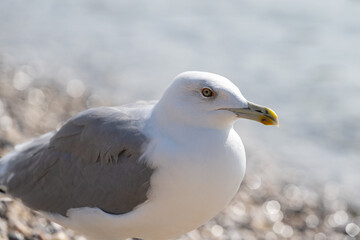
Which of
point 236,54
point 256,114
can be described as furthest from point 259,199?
point 236,54

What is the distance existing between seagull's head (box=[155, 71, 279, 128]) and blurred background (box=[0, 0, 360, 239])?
11.7 feet

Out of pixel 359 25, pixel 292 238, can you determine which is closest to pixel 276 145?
pixel 292 238

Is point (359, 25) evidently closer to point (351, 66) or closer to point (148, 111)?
point (351, 66)

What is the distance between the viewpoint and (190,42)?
13.8 m

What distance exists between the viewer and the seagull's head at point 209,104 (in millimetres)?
4562

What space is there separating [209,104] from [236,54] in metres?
8.93

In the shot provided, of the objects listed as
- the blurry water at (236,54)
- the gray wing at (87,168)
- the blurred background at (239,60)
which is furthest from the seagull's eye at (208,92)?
the blurry water at (236,54)

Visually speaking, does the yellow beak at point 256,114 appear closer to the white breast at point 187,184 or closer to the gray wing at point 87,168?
the white breast at point 187,184

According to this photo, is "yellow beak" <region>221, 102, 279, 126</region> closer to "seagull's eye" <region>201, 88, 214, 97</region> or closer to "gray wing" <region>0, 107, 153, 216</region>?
"seagull's eye" <region>201, 88, 214, 97</region>

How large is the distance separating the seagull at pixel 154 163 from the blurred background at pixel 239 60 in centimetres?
329

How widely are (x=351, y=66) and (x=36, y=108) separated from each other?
5841mm

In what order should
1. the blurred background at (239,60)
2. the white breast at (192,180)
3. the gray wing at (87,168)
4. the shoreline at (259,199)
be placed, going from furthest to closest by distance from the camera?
the blurred background at (239,60) → the shoreline at (259,199) → the gray wing at (87,168) → the white breast at (192,180)

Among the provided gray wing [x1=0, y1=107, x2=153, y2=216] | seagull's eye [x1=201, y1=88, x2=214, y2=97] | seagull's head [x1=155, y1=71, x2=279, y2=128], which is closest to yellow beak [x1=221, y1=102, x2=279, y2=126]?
seagull's head [x1=155, y1=71, x2=279, y2=128]

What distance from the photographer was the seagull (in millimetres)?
4551
